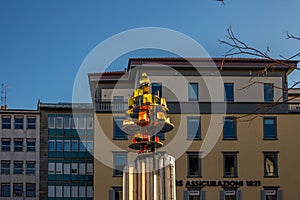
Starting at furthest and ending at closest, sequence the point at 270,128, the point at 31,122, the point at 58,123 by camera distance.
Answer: the point at 31,122 → the point at 58,123 → the point at 270,128

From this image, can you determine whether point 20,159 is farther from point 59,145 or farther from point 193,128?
point 193,128

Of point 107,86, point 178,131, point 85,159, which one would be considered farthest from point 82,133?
point 178,131

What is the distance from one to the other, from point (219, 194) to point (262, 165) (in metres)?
3.78

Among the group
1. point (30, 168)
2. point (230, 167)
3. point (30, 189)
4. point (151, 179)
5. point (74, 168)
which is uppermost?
point (30, 168)

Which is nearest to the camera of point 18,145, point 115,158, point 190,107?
point 115,158

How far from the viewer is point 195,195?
49594 millimetres

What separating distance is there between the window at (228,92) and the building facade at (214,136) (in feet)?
0.25

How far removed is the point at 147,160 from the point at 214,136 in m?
24.5

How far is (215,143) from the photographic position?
50.5 m

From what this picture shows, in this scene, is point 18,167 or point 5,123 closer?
point 18,167

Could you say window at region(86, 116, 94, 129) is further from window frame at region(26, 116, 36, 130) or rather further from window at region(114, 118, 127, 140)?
window at region(114, 118, 127, 140)

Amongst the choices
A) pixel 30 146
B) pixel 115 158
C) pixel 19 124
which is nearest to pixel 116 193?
pixel 115 158

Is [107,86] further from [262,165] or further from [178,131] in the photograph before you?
[262,165]

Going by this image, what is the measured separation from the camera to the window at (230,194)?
162 feet
